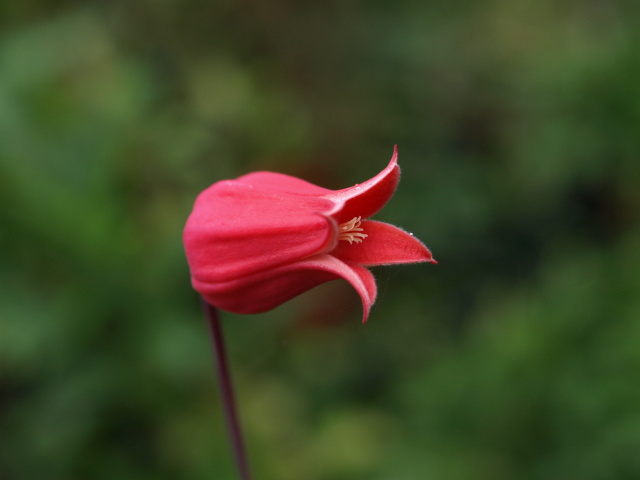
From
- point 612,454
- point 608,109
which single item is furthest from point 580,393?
point 608,109

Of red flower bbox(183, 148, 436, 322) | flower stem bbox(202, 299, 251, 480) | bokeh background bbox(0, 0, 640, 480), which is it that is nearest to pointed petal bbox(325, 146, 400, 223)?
red flower bbox(183, 148, 436, 322)

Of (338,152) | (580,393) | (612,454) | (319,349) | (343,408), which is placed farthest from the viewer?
(338,152)

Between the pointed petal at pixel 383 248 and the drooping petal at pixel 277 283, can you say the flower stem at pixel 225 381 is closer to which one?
the drooping petal at pixel 277 283

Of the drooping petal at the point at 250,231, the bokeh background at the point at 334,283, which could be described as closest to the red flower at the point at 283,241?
the drooping petal at the point at 250,231

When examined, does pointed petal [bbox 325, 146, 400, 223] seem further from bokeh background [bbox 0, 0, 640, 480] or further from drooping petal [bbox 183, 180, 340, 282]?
bokeh background [bbox 0, 0, 640, 480]

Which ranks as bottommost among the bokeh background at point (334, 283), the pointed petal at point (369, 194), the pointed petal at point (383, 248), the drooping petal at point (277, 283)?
the bokeh background at point (334, 283)

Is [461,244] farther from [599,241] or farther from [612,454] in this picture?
[612,454]
